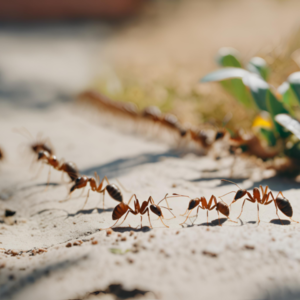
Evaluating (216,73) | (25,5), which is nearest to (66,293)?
(216,73)

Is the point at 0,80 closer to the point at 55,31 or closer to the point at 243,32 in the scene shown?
the point at 55,31

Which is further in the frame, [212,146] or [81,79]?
[81,79]

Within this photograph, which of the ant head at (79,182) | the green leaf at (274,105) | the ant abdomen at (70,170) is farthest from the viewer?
the green leaf at (274,105)

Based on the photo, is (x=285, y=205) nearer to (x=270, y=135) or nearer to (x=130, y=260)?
(x=130, y=260)

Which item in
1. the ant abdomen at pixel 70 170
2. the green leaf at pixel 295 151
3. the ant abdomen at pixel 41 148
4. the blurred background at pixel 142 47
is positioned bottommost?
the ant abdomen at pixel 70 170

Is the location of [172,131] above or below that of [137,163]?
above

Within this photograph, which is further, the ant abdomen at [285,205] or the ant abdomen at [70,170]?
the ant abdomen at [70,170]

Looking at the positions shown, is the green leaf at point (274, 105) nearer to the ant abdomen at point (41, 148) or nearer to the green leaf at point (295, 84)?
the green leaf at point (295, 84)

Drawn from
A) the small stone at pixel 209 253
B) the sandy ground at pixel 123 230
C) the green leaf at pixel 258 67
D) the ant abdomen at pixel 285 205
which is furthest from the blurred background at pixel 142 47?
the small stone at pixel 209 253
